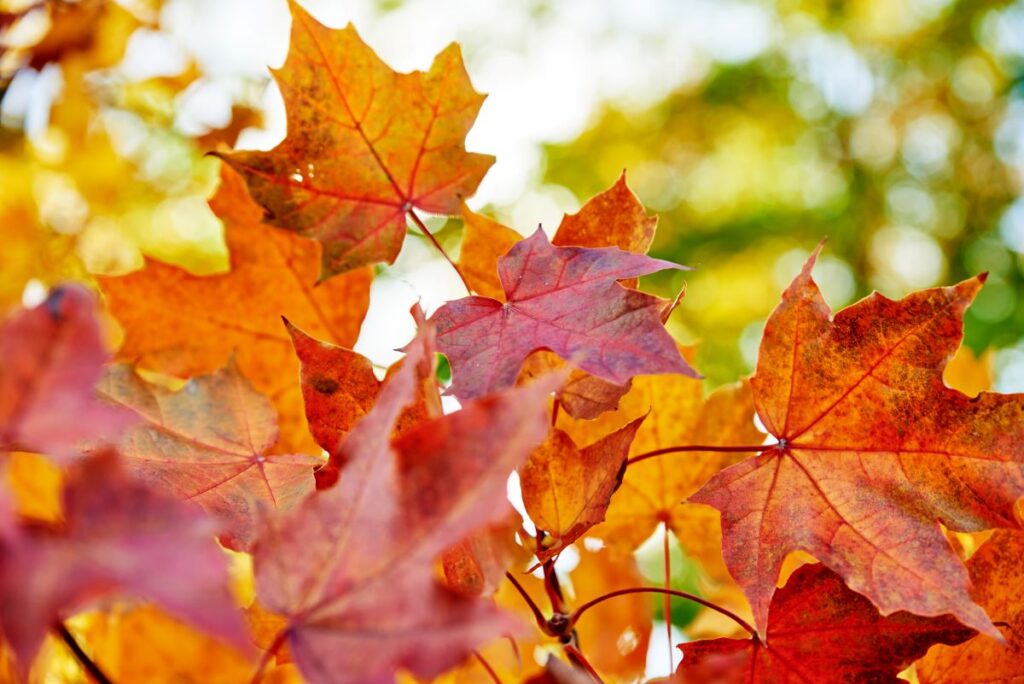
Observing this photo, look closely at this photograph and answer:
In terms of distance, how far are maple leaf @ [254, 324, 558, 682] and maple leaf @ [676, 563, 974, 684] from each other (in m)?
0.27

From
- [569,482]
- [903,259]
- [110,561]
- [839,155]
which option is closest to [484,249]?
[569,482]

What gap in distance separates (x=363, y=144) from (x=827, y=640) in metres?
0.53

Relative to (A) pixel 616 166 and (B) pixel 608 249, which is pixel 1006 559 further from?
(A) pixel 616 166

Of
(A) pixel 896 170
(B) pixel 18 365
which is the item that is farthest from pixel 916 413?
(A) pixel 896 170

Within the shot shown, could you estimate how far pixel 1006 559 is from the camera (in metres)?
0.61

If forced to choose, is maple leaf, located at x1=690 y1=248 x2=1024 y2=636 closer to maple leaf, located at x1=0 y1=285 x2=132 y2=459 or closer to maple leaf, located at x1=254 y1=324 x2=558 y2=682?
maple leaf, located at x1=254 y1=324 x2=558 y2=682

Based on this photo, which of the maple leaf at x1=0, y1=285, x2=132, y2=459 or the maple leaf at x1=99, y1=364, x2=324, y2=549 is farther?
the maple leaf at x1=99, y1=364, x2=324, y2=549

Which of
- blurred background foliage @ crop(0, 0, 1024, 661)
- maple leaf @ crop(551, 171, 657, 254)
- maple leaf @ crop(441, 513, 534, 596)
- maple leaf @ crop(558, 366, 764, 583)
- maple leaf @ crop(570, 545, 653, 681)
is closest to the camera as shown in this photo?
maple leaf @ crop(441, 513, 534, 596)

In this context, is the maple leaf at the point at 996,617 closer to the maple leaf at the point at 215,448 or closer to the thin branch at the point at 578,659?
the thin branch at the point at 578,659

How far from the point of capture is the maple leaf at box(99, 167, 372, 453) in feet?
3.05

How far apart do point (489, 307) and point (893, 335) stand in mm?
273

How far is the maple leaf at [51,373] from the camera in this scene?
12.0 inches

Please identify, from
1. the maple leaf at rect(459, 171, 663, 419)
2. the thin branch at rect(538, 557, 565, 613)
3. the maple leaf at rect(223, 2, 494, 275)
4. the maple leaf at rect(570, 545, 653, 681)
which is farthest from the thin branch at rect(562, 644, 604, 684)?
the maple leaf at rect(570, 545, 653, 681)

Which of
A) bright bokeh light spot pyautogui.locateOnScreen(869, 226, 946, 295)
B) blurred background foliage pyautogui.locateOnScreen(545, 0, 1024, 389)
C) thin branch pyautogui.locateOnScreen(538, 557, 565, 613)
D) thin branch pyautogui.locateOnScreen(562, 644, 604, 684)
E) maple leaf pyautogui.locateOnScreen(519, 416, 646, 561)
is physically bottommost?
bright bokeh light spot pyautogui.locateOnScreen(869, 226, 946, 295)
